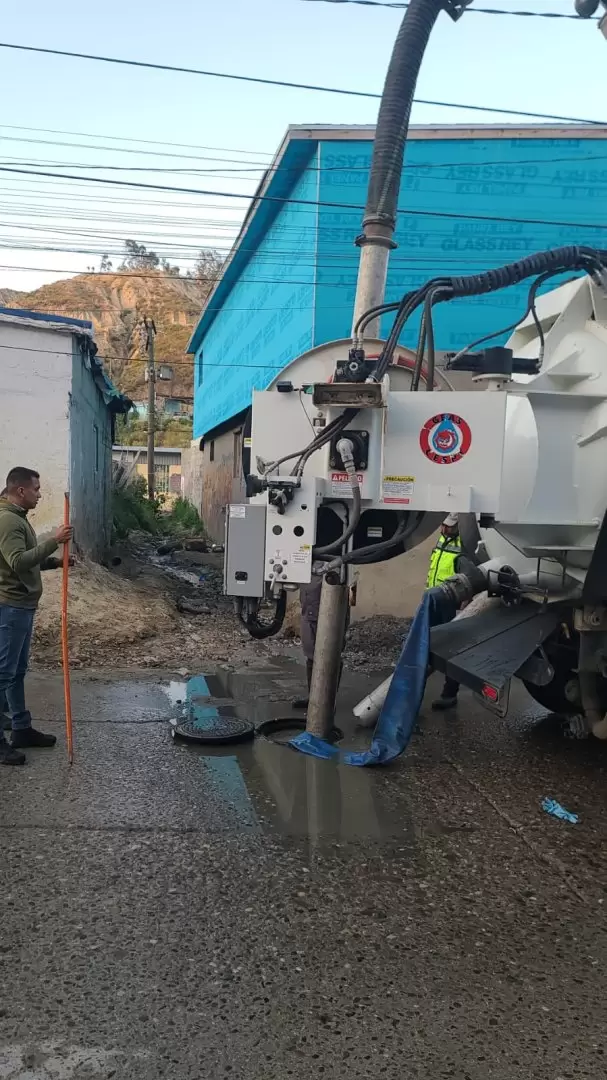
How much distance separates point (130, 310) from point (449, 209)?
80.0 meters

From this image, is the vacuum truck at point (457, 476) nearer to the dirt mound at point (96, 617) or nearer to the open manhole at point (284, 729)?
the open manhole at point (284, 729)

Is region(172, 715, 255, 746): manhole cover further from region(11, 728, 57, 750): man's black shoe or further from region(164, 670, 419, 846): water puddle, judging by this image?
region(11, 728, 57, 750): man's black shoe

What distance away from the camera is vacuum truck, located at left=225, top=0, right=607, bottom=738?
4.13 metres

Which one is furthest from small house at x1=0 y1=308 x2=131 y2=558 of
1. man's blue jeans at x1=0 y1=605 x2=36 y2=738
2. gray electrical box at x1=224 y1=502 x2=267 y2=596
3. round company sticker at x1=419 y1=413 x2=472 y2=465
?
round company sticker at x1=419 y1=413 x2=472 y2=465

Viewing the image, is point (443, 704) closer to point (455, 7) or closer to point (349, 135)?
point (455, 7)

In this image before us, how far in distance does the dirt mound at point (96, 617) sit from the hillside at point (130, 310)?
60801mm

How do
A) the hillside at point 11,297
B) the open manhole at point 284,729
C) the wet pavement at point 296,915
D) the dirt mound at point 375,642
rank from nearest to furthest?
the wet pavement at point 296,915 < the open manhole at point 284,729 < the dirt mound at point 375,642 < the hillside at point 11,297

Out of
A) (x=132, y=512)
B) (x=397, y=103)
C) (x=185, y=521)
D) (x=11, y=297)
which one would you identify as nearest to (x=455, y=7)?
(x=397, y=103)

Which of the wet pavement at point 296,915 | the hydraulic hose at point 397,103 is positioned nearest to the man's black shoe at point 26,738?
the wet pavement at point 296,915

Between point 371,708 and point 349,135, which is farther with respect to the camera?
point 349,135

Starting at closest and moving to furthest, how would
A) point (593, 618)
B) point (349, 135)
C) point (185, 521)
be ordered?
point (593, 618)
point (349, 135)
point (185, 521)

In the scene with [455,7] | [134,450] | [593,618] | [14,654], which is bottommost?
[14,654]

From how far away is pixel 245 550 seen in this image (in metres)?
4.25

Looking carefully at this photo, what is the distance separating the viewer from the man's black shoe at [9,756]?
4.57 m
